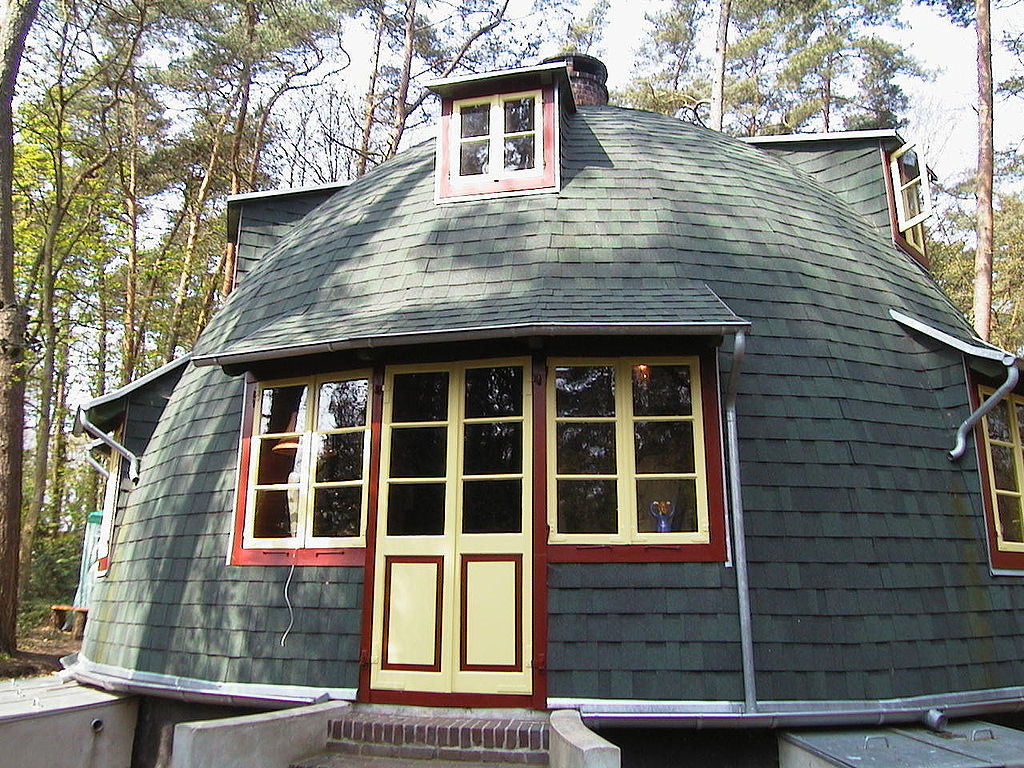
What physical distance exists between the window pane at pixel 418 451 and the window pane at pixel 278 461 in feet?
2.88

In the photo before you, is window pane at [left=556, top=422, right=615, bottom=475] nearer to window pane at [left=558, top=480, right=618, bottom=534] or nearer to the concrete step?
window pane at [left=558, top=480, right=618, bottom=534]

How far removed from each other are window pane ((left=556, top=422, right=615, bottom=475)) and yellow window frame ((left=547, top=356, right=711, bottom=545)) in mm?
38

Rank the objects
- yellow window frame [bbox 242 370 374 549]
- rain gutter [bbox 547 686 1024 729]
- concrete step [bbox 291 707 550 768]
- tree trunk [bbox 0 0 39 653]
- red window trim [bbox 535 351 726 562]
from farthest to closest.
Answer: tree trunk [bbox 0 0 39 653], yellow window frame [bbox 242 370 374 549], red window trim [bbox 535 351 726 562], rain gutter [bbox 547 686 1024 729], concrete step [bbox 291 707 550 768]

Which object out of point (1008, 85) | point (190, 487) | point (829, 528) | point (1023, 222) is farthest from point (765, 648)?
point (1023, 222)

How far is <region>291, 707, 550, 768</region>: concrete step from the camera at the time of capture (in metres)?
4.58

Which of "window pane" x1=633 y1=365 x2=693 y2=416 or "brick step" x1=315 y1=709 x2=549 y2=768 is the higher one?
"window pane" x1=633 y1=365 x2=693 y2=416

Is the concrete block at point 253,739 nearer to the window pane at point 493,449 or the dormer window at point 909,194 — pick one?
the window pane at point 493,449

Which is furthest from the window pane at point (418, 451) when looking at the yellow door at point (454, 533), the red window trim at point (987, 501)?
the red window trim at point (987, 501)

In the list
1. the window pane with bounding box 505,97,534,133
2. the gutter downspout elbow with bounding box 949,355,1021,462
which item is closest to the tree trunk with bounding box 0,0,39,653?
the window pane with bounding box 505,97,534,133

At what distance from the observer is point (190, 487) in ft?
21.1

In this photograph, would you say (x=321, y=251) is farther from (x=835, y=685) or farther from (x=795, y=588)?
(x=835, y=685)

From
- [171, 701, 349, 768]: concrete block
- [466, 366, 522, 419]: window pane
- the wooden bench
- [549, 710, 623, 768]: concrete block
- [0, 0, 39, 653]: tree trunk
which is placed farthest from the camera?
the wooden bench

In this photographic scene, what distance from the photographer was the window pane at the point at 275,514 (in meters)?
5.89

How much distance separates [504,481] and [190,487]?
2.82 metres
